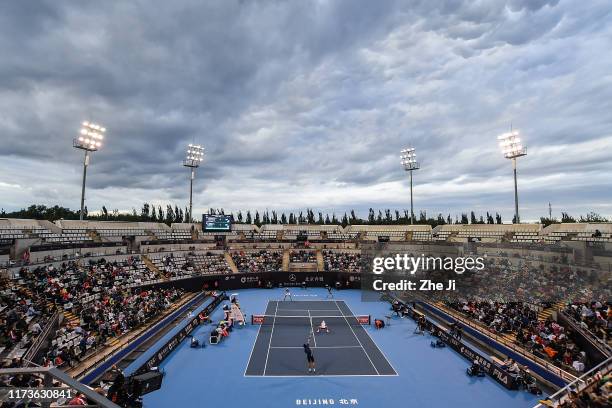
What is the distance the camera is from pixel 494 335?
850 inches

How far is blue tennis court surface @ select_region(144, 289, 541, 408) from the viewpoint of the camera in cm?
1488

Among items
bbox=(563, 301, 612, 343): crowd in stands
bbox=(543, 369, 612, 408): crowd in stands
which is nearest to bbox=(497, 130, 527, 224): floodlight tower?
bbox=(563, 301, 612, 343): crowd in stands

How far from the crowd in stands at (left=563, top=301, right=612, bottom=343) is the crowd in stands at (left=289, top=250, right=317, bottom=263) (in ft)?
109

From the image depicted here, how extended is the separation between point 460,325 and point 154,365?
1927cm

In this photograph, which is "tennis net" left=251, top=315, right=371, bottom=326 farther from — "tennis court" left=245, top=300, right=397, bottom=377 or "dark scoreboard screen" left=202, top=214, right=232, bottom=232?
"dark scoreboard screen" left=202, top=214, right=232, bottom=232

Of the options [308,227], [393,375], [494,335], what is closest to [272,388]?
[393,375]

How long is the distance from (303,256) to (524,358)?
36198 mm

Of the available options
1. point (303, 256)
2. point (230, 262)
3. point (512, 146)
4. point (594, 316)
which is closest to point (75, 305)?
point (230, 262)

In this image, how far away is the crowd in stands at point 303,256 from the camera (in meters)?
51.1

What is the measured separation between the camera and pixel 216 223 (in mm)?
48594

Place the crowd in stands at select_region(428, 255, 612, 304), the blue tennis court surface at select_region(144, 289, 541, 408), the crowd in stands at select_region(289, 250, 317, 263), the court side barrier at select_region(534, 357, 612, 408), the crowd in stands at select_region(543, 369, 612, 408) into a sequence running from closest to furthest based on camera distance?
the crowd in stands at select_region(543, 369, 612, 408) < the court side barrier at select_region(534, 357, 612, 408) < the blue tennis court surface at select_region(144, 289, 541, 408) < the crowd in stands at select_region(428, 255, 612, 304) < the crowd in stands at select_region(289, 250, 317, 263)

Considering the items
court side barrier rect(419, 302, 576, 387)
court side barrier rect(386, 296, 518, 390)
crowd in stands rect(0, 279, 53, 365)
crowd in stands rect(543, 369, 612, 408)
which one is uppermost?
crowd in stands rect(0, 279, 53, 365)

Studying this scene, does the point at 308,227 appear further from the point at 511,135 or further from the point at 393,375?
the point at 393,375

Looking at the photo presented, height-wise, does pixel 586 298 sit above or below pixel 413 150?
below
